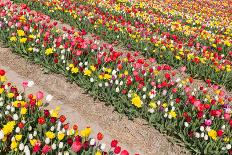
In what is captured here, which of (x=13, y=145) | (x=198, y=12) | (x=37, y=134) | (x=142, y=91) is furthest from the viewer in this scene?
(x=198, y=12)

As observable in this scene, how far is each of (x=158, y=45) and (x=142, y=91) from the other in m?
3.35

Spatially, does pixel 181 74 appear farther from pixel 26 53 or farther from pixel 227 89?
pixel 26 53

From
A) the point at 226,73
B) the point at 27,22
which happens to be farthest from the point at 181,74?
the point at 27,22

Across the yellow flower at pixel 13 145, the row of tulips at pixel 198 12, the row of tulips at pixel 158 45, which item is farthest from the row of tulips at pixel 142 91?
the row of tulips at pixel 198 12

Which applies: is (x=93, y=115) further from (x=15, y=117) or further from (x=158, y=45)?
(x=158, y=45)

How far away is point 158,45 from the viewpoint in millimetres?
10195

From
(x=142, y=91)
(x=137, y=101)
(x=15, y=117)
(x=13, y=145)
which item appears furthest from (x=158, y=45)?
(x=13, y=145)

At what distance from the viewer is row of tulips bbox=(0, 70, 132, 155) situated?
450cm

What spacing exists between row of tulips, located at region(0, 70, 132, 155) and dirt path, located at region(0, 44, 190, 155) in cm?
122

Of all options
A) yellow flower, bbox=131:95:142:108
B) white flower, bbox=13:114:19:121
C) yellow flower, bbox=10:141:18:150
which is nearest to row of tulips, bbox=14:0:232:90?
yellow flower, bbox=131:95:142:108

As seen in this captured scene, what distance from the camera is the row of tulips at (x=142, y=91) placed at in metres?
6.07

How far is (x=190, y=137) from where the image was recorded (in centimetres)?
607

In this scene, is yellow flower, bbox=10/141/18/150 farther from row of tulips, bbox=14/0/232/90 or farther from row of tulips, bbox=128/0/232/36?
row of tulips, bbox=128/0/232/36

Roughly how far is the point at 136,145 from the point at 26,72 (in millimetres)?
3802
